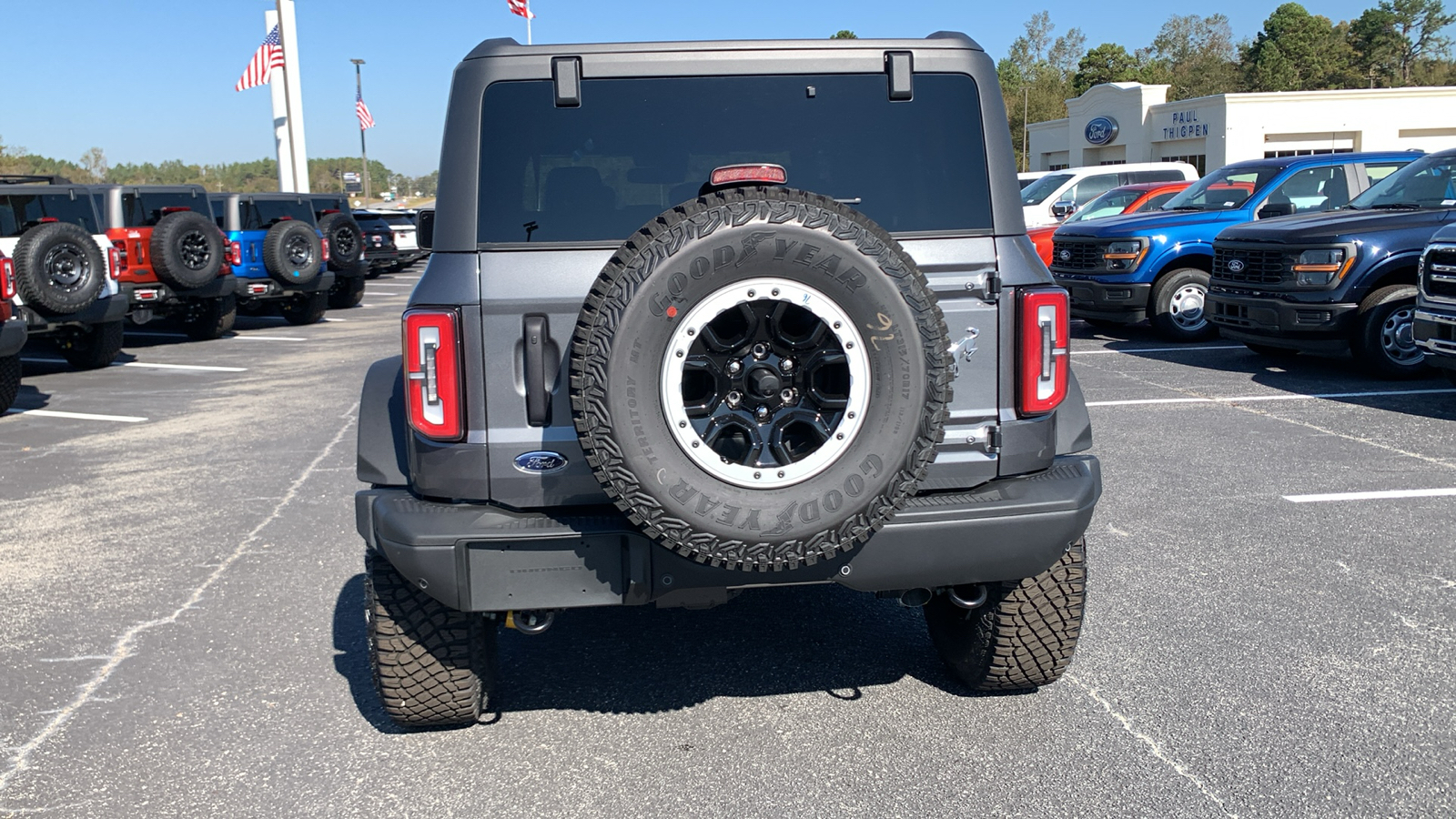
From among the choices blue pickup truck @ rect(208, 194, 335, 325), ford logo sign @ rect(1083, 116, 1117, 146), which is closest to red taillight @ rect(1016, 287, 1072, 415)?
blue pickup truck @ rect(208, 194, 335, 325)

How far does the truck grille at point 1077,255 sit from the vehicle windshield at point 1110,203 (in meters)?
3.55

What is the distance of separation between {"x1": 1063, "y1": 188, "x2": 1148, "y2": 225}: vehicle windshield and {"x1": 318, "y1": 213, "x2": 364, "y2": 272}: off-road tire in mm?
11101

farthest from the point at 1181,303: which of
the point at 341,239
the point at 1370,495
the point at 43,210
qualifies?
the point at 341,239

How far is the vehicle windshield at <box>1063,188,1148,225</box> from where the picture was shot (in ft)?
54.7

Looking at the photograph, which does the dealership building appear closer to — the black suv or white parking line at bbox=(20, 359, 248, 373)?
the black suv

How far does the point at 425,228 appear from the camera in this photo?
3.77m

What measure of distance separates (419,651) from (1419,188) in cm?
979

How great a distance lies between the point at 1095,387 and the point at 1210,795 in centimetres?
698

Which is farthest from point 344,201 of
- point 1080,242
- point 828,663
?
point 828,663

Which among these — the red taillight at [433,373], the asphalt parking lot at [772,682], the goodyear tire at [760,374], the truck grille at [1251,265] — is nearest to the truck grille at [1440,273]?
the truck grille at [1251,265]

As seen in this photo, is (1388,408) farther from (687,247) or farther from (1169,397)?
(687,247)

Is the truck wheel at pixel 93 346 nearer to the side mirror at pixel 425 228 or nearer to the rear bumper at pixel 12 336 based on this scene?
the rear bumper at pixel 12 336

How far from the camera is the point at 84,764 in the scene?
357 cm

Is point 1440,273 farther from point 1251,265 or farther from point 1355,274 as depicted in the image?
point 1251,265
